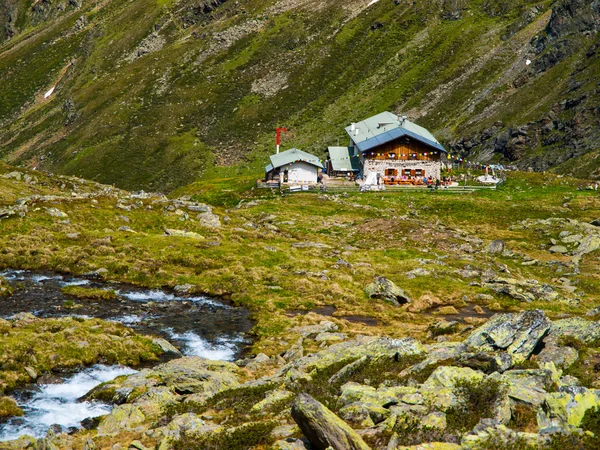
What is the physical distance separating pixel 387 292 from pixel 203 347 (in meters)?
16.4

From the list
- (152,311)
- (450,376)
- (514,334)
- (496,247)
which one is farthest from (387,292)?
(450,376)

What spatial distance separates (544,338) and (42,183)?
81.8m

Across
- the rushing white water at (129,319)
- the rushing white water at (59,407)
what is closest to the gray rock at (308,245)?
the rushing white water at (129,319)

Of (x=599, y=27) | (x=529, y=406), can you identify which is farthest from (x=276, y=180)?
(x=599, y=27)

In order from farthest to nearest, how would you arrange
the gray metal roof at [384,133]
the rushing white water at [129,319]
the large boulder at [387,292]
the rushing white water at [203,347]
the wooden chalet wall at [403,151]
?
the wooden chalet wall at [403,151] → the gray metal roof at [384,133] → the large boulder at [387,292] → the rushing white water at [129,319] → the rushing white water at [203,347]

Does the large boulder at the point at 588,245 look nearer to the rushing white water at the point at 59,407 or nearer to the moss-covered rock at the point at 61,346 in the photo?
the moss-covered rock at the point at 61,346

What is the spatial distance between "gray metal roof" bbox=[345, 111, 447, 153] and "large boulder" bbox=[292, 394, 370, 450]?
81507mm

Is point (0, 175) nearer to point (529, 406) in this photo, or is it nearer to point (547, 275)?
point (547, 275)

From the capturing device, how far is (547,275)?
53000 mm

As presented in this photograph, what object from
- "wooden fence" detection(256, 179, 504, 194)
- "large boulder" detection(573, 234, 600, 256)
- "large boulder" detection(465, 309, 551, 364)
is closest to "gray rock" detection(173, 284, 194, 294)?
"large boulder" detection(465, 309, 551, 364)

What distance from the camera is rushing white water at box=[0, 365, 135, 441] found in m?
22.7

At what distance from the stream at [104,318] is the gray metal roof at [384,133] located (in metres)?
59.0

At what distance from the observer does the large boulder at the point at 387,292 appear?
44.5 meters

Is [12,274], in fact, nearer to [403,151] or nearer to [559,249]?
[559,249]
